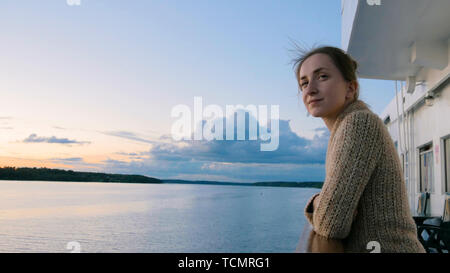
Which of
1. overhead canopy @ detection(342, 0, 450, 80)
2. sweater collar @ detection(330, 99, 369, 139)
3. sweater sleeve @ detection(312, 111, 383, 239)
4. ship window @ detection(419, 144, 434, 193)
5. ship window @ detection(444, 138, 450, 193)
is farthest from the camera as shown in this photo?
ship window @ detection(419, 144, 434, 193)

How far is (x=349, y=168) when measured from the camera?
2.76 feet

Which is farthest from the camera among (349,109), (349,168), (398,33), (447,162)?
(447,162)

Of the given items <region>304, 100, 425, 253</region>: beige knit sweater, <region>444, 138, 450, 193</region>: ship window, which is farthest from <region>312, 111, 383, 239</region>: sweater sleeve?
<region>444, 138, 450, 193</region>: ship window

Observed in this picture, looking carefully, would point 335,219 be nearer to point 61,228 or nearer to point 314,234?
point 314,234

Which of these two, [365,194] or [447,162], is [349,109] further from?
[447,162]

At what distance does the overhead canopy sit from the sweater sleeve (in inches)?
125

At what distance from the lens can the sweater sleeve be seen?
84 cm

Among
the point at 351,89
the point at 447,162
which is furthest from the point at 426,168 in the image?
the point at 351,89

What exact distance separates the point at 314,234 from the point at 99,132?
2356 inches

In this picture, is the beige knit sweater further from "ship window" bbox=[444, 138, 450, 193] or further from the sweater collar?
"ship window" bbox=[444, 138, 450, 193]

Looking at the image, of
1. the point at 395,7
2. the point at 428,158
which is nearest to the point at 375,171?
the point at 395,7

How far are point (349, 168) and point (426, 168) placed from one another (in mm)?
6714

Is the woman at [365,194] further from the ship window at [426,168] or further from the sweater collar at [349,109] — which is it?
the ship window at [426,168]
